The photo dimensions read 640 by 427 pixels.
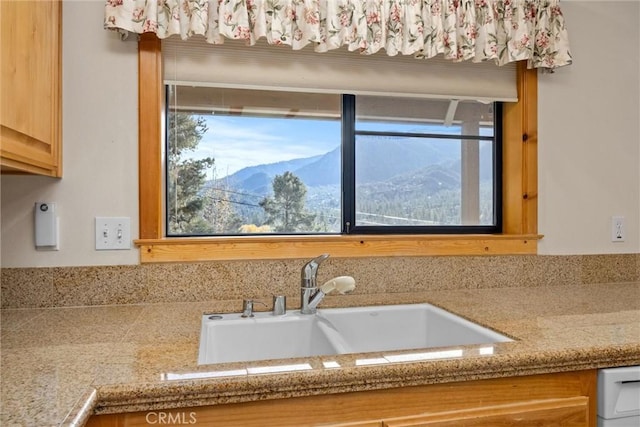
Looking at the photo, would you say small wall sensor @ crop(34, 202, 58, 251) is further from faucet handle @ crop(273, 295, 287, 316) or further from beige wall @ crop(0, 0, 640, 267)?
faucet handle @ crop(273, 295, 287, 316)

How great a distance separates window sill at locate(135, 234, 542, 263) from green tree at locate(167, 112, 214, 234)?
16 cm

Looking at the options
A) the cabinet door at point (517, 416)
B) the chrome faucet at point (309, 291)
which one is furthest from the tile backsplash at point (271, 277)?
the cabinet door at point (517, 416)

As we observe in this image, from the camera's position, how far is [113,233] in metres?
1.43

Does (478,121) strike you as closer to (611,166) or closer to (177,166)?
(611,166)

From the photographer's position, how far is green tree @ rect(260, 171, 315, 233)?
172 cm

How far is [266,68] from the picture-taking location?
1.55m

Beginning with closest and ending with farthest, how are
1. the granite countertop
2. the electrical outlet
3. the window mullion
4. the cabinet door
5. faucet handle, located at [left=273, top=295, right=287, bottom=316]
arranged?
1. the granite countertop
2. the cabinet door
3. faucet handle, located at [left=273, top=295, right=287, bottom=316]
4. the window mullion
5. the electrical outlet

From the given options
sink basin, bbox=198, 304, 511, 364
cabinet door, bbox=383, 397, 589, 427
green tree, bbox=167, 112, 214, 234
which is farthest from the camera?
green tree, bbox=167, 112, 214, 234

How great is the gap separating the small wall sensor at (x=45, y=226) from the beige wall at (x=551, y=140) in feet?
0.07

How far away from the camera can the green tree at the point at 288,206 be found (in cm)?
172

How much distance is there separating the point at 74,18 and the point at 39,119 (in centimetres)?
44

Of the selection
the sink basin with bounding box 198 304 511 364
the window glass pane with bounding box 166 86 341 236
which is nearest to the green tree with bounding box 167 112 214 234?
the window glass pane with bounding box 166 86 341 236

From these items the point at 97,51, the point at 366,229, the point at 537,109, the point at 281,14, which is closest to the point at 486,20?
the point at 537,109

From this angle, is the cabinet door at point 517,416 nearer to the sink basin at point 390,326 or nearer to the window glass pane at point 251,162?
the sink basin at point 390,326
